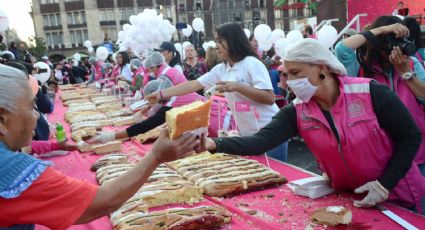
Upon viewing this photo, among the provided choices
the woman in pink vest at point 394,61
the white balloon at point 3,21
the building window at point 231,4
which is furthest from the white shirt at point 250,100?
the building window at point 231,4

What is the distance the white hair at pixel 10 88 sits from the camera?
1.29 m

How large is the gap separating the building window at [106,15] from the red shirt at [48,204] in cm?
5105

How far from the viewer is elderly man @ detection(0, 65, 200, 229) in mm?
1252

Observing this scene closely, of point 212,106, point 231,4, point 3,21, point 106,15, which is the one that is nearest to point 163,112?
point 212,106

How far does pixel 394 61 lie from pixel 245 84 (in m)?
1.24

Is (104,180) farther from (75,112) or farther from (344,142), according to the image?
(75,112)

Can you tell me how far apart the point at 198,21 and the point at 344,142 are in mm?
12882

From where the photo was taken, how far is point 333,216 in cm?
185

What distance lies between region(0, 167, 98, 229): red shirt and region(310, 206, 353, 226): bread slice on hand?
111 centimetres

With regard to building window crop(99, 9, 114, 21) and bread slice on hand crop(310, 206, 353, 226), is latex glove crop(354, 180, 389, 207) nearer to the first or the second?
bread slice on hand crop(310, 206, 353, 226)

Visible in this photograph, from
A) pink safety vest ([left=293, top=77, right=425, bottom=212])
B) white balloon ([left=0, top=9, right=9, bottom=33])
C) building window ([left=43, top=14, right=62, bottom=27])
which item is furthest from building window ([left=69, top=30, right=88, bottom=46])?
pink safety vest ([left=293, top=77, right=425, bottom=212])

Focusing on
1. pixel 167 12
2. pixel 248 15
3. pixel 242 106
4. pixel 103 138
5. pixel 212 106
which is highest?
pixel 167 12

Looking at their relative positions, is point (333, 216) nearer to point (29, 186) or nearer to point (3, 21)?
point (29, 186)

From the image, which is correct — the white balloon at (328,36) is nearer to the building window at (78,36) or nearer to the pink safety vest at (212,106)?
the pink safety vest at (212,106)
